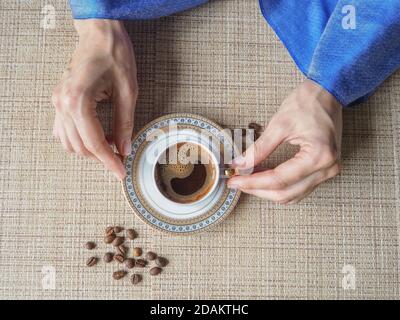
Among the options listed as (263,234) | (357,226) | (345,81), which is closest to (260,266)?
(263,234)

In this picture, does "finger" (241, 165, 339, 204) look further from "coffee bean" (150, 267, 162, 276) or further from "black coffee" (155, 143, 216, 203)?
"coffee bean" (150, 267, 162, 276)

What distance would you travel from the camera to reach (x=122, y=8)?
2.34 ft

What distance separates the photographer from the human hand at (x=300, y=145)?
2.22 ft

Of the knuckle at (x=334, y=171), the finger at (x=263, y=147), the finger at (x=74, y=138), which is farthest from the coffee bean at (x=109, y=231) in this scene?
the knuckle at (x=334, y=171)

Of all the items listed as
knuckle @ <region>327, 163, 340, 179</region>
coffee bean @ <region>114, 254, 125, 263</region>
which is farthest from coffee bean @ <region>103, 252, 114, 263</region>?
knuckle @ <region>327, 163, 340, 179</region>

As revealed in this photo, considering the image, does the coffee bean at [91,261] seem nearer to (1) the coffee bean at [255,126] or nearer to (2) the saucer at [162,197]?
(2) the saucer at [162,197]

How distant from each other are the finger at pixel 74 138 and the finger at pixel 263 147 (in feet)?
0.77

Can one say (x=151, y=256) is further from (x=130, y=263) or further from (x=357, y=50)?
(x=357, y=50)

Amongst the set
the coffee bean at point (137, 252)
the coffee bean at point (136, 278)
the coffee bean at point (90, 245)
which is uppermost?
the coffee bean at point (90, 245)

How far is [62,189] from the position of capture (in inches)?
28.8

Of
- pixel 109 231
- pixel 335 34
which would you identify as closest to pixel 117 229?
pixel 109 231

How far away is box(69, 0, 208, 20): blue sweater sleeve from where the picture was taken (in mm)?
703

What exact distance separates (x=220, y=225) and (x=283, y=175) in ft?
0.42

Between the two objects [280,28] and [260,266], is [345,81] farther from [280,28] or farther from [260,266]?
[260,266]
